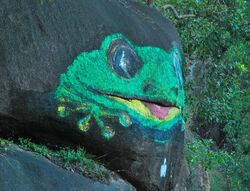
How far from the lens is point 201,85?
12.8m

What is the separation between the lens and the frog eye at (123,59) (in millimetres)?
8562

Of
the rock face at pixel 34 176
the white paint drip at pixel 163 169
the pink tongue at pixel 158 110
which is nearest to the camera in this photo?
the rock face at pixel 34 176

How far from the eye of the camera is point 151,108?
29.0ft

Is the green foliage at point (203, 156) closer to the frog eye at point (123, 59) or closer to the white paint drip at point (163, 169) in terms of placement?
the white paint drip at point (163, 169)

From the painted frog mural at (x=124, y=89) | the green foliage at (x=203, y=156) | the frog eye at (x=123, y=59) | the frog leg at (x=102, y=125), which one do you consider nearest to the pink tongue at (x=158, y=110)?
the painted frog mural at (x=124, y=89)

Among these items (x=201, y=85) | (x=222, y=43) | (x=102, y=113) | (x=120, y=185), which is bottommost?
(x=120, y=185)

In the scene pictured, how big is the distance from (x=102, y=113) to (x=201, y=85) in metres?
5.17

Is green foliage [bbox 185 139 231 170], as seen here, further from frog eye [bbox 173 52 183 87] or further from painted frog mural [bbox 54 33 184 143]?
frog eye [bbox 173 52 183 87]

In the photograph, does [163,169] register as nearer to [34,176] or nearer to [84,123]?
[84,123]

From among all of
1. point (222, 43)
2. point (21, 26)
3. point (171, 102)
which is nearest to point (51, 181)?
point (21, 26)

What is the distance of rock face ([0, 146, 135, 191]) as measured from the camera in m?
6.08

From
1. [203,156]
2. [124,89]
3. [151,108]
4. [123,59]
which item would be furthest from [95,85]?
[203,156]

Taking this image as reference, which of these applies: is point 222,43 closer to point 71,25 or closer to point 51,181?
point 71,25

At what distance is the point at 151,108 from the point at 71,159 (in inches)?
75.7
